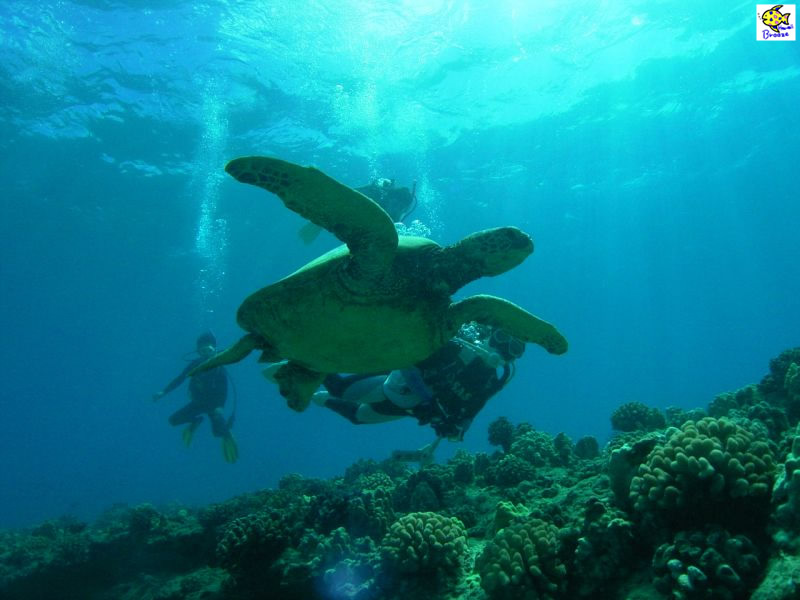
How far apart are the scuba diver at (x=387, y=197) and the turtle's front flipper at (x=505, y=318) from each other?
581cm

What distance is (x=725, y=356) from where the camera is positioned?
119 metres

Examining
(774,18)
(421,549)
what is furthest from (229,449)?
(774,18)

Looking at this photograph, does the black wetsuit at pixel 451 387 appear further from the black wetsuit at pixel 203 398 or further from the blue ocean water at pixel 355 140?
the blue ocean water at pixel 355 140

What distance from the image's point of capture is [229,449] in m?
14.2

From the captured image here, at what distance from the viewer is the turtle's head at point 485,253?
14.3 feet

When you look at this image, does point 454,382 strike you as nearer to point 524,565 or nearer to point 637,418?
point 524,565

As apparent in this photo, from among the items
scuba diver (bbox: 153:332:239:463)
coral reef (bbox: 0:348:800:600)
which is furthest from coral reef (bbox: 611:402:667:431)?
scuba diver (bbox: 153:332:239:463)

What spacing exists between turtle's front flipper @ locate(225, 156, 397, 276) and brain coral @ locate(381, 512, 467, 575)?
2.65 meters

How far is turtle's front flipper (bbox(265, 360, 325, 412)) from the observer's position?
6.15 metres

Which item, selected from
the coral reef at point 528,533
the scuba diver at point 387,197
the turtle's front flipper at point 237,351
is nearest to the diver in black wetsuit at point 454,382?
the coral reef at point 528,533

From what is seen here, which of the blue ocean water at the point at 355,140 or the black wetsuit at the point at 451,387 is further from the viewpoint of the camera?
the blue ocean water at the point at 355,140

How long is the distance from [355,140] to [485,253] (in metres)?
22.5

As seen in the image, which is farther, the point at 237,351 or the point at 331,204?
the point at 237,351

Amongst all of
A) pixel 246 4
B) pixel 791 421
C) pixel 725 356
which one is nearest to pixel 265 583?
pixel 791 421
